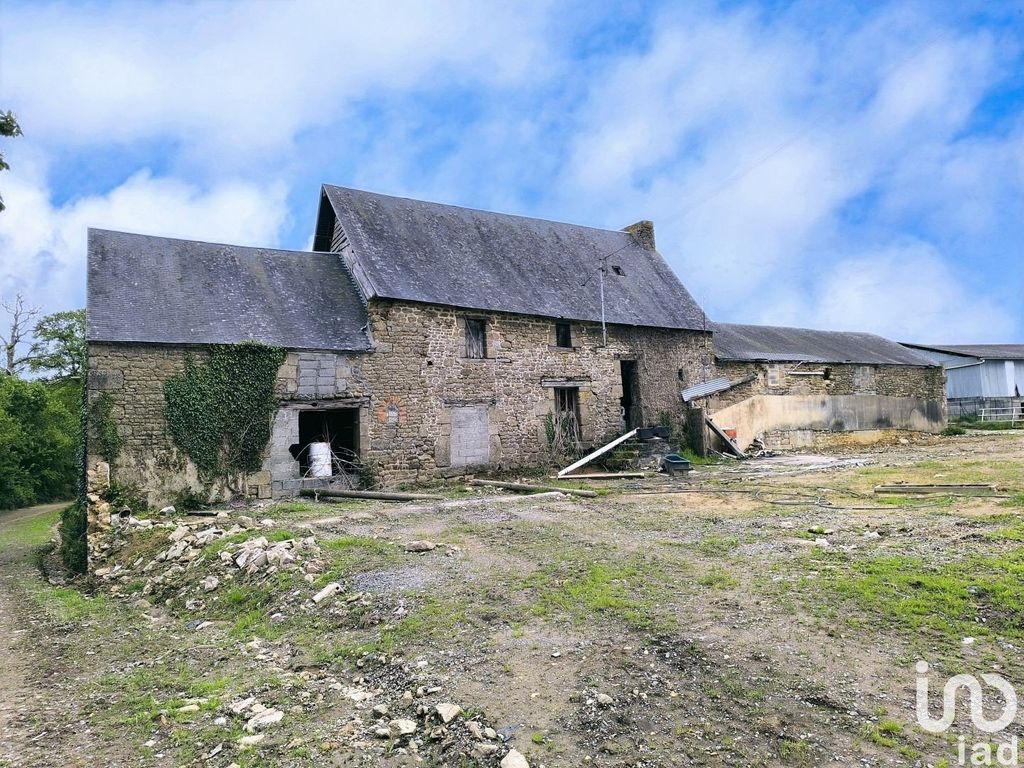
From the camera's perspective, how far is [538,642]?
17.1 feet

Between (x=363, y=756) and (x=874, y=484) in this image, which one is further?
(x=874, y=484)

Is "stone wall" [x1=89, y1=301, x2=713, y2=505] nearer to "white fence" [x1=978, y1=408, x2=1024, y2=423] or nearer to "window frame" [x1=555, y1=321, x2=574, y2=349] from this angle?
"window frame" [x1=555, y1=321, x2=574, y2=349]

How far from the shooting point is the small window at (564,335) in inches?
719

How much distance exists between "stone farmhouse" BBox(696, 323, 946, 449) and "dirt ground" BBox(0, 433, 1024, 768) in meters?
11.6

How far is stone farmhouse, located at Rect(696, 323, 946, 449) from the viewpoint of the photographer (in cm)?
2153

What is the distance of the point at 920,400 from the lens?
26.2 meters

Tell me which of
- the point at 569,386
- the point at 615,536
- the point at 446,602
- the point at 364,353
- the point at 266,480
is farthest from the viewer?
the point at 569,386

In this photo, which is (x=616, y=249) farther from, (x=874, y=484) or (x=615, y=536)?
(x=615, y=536)

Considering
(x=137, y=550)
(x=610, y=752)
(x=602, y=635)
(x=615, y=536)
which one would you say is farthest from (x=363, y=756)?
(x=137, y=550)

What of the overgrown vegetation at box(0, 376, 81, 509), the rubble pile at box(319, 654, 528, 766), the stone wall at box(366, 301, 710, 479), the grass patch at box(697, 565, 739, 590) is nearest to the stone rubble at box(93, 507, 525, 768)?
the rubble pile at box(319, 654, 528, 766)

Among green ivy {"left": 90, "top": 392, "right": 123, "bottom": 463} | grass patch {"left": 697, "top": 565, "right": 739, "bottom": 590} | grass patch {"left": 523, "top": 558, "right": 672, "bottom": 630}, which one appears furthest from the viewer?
green ivy {"left": 90, "top": 392, "right": 123, "bottom": 463}

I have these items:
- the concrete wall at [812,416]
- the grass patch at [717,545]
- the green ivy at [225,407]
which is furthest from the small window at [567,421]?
the grass patch at [717,545]

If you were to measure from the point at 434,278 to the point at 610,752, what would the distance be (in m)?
14.2

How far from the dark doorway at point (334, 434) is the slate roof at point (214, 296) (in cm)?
204
